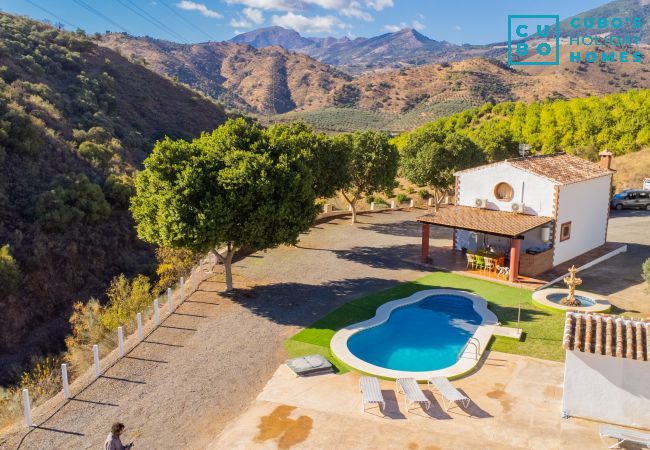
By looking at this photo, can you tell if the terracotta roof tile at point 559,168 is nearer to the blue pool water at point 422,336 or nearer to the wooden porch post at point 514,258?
the wooden porch post at point 514,258

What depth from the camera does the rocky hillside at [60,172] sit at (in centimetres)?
2756

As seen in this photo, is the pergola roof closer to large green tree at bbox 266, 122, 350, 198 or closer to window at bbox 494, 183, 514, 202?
window at bbox 494, 183, 514, 202

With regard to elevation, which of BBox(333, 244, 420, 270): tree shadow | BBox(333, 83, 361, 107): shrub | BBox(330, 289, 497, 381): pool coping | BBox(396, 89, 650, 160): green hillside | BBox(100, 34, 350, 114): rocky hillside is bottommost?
BBox(330, 289, 497, 381): pool coping

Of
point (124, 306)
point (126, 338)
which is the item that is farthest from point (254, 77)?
point (126, 338)

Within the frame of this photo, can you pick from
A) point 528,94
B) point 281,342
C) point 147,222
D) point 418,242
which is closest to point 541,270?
point 418,242

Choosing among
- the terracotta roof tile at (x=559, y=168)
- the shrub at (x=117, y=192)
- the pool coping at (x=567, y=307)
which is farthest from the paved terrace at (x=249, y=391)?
the shrub at (x=117, y=192)

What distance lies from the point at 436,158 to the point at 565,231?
12.9m

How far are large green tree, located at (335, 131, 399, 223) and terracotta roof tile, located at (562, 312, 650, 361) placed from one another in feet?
72.1

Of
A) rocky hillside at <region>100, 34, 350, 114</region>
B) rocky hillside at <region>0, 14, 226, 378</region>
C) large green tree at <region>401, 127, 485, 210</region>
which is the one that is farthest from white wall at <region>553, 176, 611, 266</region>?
rocky hillside at <region>100, 34, 350, 114</region>

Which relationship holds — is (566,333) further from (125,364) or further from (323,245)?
(323,245)

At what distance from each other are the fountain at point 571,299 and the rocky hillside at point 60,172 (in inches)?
911

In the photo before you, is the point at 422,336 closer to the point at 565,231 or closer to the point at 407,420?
the point at 407,420

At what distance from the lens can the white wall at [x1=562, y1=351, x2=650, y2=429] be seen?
11.9m

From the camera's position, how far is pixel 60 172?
1462 inches
